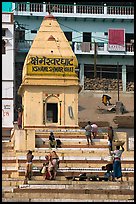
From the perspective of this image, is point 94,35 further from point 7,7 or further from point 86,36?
point 7,7

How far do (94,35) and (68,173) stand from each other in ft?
116

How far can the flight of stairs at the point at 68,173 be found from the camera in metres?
21.9

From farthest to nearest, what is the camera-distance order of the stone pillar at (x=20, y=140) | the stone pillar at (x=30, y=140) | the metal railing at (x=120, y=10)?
1. the metal railing at (x=120, y=10)
2. the stone pillar at (x=30, y=140)
3. the stone pillar at (x=20, y=140)

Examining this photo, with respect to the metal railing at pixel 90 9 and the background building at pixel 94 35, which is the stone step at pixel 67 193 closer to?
the background building at pixel 94 35

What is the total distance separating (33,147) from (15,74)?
2706cm

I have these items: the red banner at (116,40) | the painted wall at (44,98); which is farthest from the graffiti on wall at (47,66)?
the red banner at (116,40)

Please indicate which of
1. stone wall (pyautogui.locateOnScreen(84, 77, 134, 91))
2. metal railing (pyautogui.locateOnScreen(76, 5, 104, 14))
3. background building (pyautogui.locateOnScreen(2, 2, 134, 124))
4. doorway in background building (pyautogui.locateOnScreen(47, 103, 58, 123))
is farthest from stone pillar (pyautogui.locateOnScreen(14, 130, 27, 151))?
metal railing (pyautogui.locateOnScreen(76, 5, 104, 14))

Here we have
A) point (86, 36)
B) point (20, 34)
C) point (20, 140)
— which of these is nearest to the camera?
point (20, 140)

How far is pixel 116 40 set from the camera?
5862cm

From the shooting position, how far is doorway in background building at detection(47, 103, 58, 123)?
1238 inches

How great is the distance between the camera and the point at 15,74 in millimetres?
54812

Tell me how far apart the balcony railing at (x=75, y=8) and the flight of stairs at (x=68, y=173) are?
97.4ft

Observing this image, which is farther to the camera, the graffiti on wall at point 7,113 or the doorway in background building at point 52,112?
the graffiti on wall at point 7,113

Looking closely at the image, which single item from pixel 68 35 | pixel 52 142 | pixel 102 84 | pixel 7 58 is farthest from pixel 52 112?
pixel 68 35
